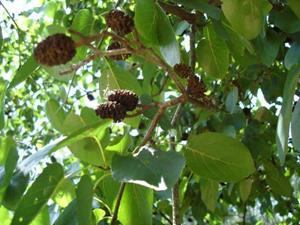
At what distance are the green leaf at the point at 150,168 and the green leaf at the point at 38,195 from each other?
0.14 m

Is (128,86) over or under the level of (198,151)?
over

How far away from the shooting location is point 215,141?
0.97m

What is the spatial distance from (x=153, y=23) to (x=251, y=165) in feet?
0.96

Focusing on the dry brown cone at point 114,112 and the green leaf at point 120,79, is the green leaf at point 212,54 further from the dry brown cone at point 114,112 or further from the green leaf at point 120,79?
the dry brown cone at point 114,112

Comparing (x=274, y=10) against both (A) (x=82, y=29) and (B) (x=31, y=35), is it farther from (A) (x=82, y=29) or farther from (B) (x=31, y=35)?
(B) (x=31, y=35)

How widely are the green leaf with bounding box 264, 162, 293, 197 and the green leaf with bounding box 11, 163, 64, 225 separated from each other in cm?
107

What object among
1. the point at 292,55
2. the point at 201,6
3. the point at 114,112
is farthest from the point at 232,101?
the point at 114,112

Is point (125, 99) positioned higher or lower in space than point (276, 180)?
higher

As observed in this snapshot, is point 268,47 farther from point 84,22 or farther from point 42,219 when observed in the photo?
point 42,219

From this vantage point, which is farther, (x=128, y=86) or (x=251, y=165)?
(x=128, y=86)

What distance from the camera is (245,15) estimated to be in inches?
40.0

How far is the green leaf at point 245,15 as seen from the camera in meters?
1.01

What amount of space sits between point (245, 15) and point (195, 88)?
16 cm

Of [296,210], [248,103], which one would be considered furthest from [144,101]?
[296,210]
